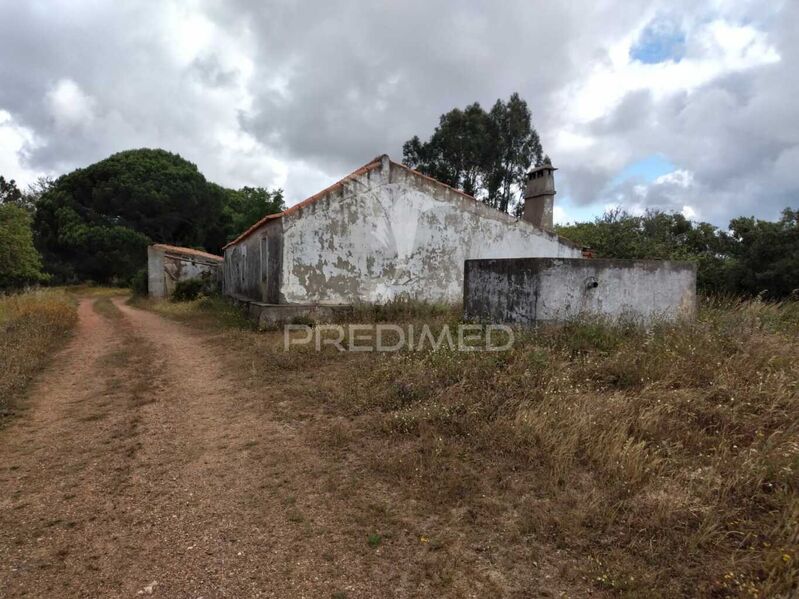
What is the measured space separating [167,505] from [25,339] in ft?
24.7

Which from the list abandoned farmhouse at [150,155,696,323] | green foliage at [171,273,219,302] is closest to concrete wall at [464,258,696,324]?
abandoned farmhouse at [150,155,696,323]

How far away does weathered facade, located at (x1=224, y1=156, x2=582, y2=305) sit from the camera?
10.8 meters

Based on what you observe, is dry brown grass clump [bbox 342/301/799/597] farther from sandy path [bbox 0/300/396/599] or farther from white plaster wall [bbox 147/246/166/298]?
white plaster wall [bbox 147/246/166/298]

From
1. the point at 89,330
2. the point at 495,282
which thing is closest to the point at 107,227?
the point at 89,330

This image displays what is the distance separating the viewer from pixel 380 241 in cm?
1150

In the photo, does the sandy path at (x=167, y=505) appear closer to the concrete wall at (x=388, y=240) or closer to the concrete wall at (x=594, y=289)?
the concrete wall at (x=594, y=289)

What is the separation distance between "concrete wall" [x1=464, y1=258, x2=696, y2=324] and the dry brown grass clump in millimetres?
733

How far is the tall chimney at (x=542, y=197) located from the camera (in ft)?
46.1

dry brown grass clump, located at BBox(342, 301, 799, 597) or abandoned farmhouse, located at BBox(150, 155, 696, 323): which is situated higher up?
abandoned farmhouse, located at BBox(150, 155, 696, 323)

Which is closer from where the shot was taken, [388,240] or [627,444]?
[627,444]

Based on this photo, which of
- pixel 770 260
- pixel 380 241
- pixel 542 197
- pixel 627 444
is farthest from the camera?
pixel 770 260

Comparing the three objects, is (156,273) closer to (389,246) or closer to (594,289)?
(389,246)

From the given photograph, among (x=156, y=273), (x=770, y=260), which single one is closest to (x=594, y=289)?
(x=770, y=260)

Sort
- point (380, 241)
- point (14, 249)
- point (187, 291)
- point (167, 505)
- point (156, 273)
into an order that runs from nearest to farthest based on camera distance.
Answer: point (167, 505), point (380, 241), point (187, 291), point (14, 249), point (156, 273)
